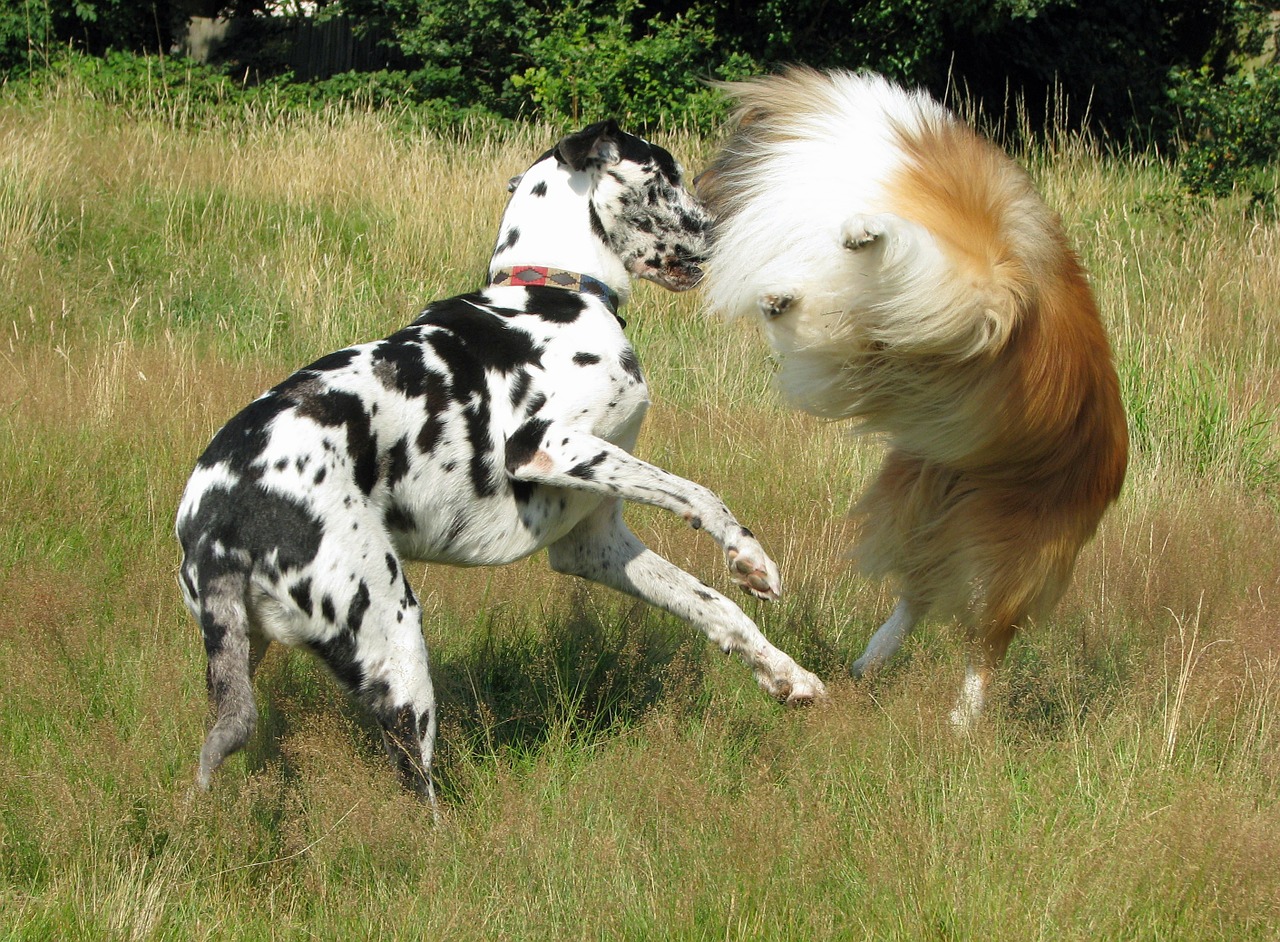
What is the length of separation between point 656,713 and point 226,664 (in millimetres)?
1370

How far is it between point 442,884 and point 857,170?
2200mm

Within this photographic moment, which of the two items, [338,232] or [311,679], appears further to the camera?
[338,232]

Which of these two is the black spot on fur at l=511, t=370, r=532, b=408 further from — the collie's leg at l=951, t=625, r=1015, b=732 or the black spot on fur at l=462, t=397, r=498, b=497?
the collie's leg at l=951, t=625, r=1015, b=732

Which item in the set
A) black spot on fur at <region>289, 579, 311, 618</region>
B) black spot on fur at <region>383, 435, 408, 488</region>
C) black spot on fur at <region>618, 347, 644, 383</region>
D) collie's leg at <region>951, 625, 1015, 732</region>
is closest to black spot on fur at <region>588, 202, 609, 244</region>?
black spot on fur at <region>618, 347, 644, 383</region>

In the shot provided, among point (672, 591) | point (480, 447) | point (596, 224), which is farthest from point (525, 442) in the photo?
point (596, 224)

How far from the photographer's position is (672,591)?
385cm

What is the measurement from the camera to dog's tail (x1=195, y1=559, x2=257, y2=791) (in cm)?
296

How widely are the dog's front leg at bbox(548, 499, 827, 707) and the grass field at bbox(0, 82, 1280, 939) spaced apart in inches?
8.4

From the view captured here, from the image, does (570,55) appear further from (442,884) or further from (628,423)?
(442,884)

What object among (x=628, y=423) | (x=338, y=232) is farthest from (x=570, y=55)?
(x=628, y=423)

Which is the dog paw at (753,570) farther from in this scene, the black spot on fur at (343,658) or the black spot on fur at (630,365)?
the black spot on fur at (343,658)

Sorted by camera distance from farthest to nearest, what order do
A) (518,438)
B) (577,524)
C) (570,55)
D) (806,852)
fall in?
(570,55) → (577,524) → (518,438) → (806,852)

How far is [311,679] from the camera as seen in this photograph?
4160mm

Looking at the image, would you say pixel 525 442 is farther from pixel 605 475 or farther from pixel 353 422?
pixel 353 422
